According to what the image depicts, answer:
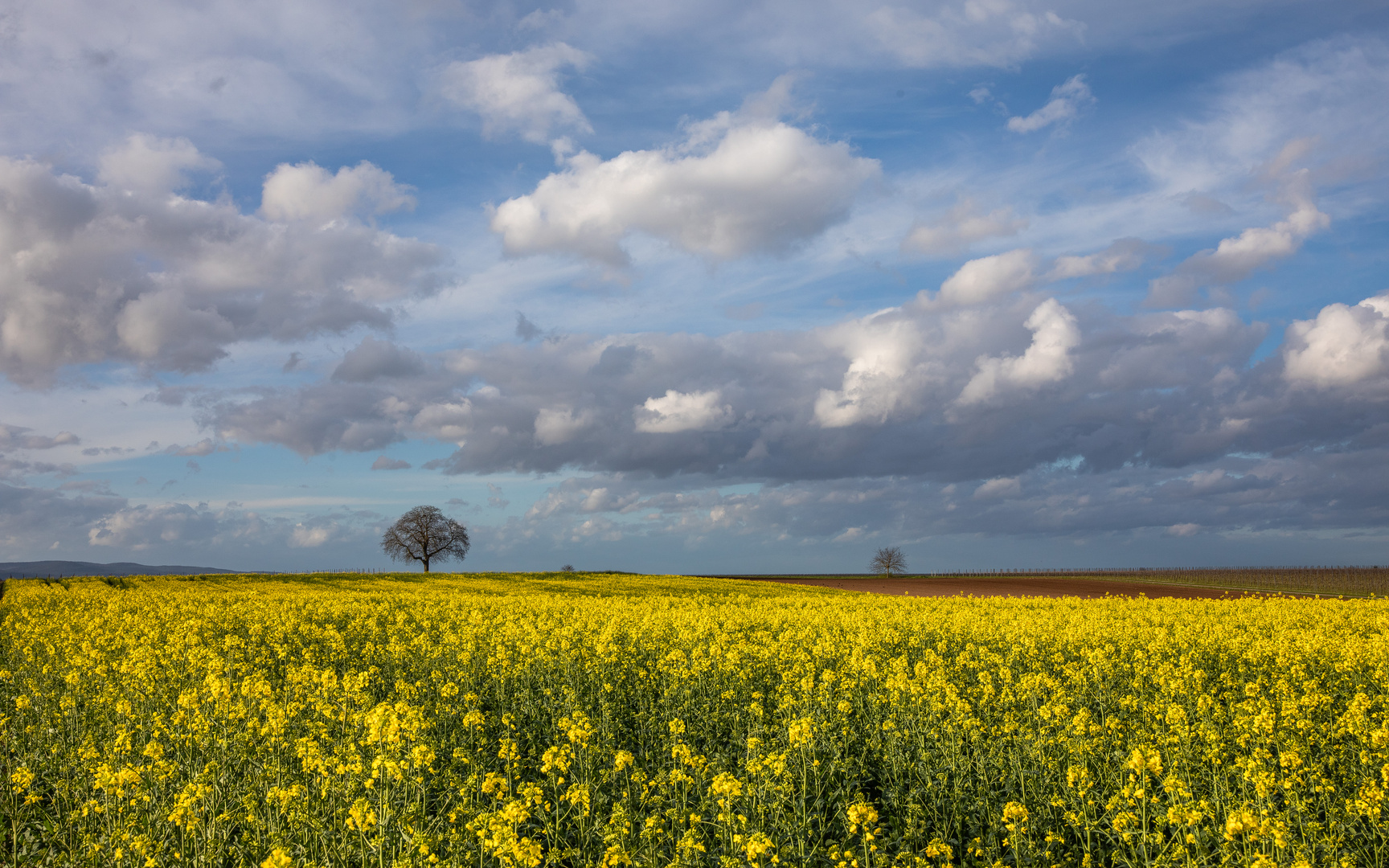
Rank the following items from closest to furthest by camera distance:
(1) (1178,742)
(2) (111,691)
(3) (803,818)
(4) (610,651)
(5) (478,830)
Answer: (5) (478,830), (3) (803,818), (1) (1178,742), (2) (111,691), (4) (610,651)

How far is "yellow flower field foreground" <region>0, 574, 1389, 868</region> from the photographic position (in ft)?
19.1

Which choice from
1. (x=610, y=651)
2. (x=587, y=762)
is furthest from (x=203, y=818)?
(x=610, y=651)

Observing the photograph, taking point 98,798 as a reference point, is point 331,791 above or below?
above

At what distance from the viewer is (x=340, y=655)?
14695 mm

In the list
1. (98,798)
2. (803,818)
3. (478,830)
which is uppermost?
(478,830)

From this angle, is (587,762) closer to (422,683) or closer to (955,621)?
(422,683)

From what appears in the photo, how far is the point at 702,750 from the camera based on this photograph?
9.23m

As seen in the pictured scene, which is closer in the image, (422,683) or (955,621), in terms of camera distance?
(422,683)

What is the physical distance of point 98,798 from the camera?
816cm

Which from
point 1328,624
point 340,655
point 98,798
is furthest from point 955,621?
point 98,798

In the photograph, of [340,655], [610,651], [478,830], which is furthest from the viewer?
[340,655]

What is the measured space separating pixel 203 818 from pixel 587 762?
3.58 m

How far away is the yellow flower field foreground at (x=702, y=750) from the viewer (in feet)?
19.1

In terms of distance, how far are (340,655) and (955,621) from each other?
573 inches
